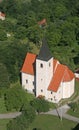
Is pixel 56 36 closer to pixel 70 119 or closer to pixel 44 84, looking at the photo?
pixel 44 84

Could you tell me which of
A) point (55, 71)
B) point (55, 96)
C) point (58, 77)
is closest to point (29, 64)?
point (55, 71)

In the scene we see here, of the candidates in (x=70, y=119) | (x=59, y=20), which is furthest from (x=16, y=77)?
(x=59, y=20)

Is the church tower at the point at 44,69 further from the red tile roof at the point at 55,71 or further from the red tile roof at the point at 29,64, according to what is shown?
the red tile roof at the point at 29,64

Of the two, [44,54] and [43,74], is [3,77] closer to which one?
[43,74]

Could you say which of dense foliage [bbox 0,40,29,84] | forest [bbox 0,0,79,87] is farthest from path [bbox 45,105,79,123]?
dense foliage [bbox 0,40,29,84]

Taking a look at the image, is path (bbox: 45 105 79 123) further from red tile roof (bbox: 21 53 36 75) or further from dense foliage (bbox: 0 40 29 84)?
dense foliage (bbox: 0 40 29 84)

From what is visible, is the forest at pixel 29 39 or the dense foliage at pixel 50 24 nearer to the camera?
the forest at pixel 29 39

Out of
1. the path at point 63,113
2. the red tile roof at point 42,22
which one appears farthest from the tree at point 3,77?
the red tile roof at point 42,22
